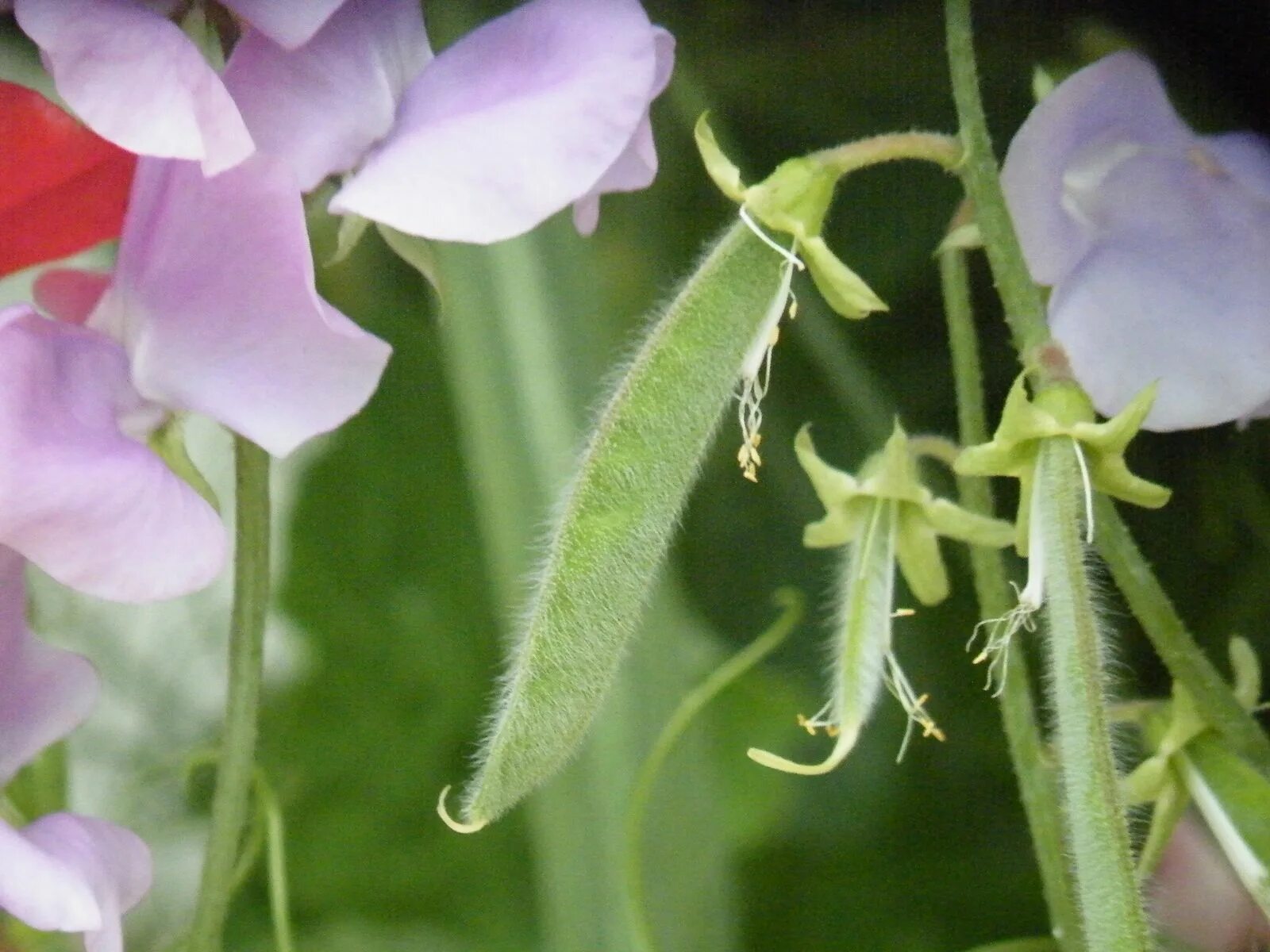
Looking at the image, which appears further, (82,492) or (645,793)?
(645,793)

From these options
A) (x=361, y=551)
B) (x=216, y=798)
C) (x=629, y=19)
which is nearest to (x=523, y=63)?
(x=629, y=19)

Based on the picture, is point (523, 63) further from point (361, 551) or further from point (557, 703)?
point (361, 551)

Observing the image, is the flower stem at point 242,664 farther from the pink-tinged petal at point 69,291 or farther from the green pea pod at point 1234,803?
the green pea pod at point 1234,803

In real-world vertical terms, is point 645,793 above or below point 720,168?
below

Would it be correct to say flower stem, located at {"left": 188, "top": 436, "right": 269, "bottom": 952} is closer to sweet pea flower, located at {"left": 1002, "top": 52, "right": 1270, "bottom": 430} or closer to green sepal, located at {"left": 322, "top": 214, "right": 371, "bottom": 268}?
green sepal, located at {"left": 322, "top": 214, "right": 371, "bottom": 268}

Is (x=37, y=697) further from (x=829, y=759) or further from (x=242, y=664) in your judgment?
(x=829, y=759)

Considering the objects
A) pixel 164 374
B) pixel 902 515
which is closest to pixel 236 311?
pixel 164 374

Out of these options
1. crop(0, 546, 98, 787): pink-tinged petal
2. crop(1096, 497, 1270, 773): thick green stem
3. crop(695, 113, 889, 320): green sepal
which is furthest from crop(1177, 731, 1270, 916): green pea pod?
crop(0, 546, 98, 787): pink-tinged petal
